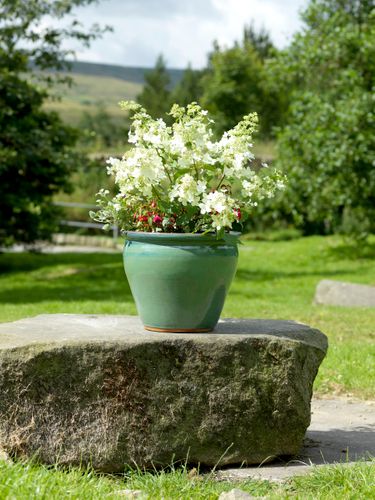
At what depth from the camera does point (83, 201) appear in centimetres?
2845

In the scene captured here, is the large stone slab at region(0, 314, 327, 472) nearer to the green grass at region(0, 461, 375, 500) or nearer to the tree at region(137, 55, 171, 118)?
the green grass at region(0, 461, 375, 500)

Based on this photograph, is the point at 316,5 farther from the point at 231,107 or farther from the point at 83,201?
the point at 231,107

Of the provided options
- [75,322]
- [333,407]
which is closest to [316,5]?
[333,407]

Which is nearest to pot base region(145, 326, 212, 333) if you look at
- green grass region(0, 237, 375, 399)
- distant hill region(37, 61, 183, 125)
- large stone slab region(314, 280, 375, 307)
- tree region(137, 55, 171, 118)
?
green grass region(0, 237, 375, 399)

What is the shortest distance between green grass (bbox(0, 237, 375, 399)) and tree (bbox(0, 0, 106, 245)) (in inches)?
71.0

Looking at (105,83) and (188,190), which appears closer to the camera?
(188,190)

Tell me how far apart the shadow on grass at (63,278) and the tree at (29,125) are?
1.26 meters

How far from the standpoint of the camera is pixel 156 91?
60.0 m

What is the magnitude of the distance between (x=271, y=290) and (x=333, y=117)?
4495 millimetres

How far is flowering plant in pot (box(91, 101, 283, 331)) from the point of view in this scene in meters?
4.73

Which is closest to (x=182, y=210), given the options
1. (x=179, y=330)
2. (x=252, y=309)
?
(x=179, y=330)

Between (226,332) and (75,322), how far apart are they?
0.96m

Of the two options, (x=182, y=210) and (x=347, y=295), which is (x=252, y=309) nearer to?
(x=347, y=295)

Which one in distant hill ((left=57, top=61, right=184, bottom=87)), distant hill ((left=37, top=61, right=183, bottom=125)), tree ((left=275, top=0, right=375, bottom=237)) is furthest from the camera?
distant hill ((left=57, top=61, right=184, bottom=87))
